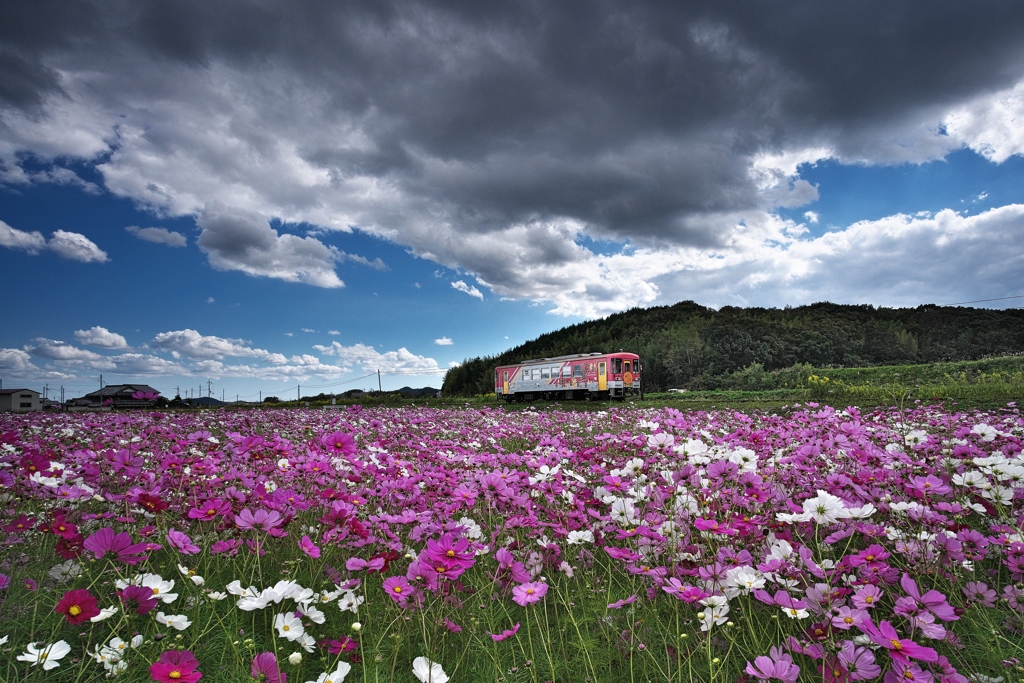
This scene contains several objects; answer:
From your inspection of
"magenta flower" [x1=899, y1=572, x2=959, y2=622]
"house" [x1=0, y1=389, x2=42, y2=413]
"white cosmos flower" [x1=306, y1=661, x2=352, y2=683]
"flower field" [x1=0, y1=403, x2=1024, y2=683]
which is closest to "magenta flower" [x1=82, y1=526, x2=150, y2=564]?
"flower field" [x1=0, y1=403, x2=1024, y2=683]

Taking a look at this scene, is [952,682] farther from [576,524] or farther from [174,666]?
[174,666]

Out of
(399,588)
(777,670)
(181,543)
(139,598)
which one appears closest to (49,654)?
(139,598)

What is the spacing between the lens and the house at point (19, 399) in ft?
111

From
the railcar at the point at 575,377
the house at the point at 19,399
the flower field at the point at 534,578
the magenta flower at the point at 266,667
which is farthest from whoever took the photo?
the house at the point at 19,399

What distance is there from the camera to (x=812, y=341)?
38.0m

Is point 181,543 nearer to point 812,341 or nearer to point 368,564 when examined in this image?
point 368,564

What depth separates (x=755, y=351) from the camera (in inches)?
1405

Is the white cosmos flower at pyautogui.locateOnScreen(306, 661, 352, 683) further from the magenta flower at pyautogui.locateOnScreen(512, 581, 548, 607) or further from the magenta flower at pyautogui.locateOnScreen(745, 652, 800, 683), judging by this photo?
the magenta flower at pyautogui.locateOnScreen(745, 652, 800, 683)

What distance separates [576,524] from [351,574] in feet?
3.30

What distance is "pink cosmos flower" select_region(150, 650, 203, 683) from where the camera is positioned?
119 centimetres

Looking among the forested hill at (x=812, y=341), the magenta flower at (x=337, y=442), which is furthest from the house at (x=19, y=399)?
the magenta flower at (x=337, y=442)

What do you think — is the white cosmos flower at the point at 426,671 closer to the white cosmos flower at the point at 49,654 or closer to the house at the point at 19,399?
the white cosmos flower at the point at 49,654

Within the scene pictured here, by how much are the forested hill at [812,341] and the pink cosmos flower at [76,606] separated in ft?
105

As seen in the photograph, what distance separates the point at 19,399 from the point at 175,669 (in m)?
48.0
